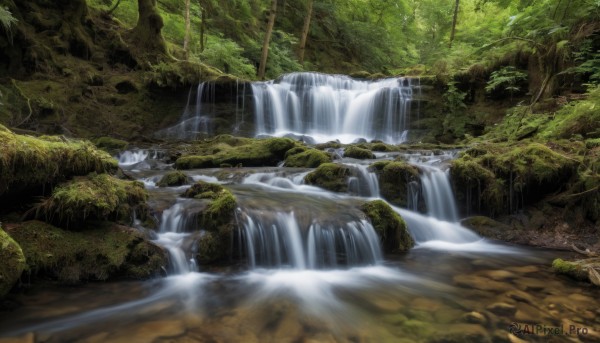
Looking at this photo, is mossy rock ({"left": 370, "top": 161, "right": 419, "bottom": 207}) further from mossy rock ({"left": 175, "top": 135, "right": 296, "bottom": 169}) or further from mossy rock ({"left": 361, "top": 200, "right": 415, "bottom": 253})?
mossy rock ({"left": 175, "top": 135, "right": 296, "bottom": 169})

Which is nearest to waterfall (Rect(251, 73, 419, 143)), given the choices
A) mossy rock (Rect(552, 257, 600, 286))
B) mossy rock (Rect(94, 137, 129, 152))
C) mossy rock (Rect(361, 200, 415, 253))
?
mossy rock (Rect(94, 137, 129, 152))

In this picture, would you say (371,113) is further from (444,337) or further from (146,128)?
(444,337)

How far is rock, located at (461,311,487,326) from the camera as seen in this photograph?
3518mm

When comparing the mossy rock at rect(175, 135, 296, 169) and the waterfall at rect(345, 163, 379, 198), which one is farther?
the mossy rock at rect(175, 135, 296, 169)

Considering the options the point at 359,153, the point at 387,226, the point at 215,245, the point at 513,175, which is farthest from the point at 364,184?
the point at 215,245

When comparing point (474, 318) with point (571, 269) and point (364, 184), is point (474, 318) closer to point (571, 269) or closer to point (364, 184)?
point (571, 269)

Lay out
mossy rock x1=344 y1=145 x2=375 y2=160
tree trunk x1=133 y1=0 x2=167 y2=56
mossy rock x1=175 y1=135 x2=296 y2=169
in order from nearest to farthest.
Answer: mossy rock x1=175 y1=135 x2=296 y2=169 < mossy rock x1=344 y1=145 x2=375 y2=160 < tree trunk x1=133 y1=0 x2=167 y2=56

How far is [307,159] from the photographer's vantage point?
375 inches

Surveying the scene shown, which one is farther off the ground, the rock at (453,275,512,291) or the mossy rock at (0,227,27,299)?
the mossy rock at (0,227,27,299)

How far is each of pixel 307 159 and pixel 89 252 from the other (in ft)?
20.2

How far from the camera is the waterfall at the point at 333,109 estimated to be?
590 inches

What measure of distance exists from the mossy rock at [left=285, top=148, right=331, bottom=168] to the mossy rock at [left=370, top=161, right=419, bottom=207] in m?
1.99

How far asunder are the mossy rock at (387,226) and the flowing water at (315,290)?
0.16 metres

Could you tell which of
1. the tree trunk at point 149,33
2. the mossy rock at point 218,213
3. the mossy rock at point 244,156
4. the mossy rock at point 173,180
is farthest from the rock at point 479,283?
the tree trunk at point 149,33
